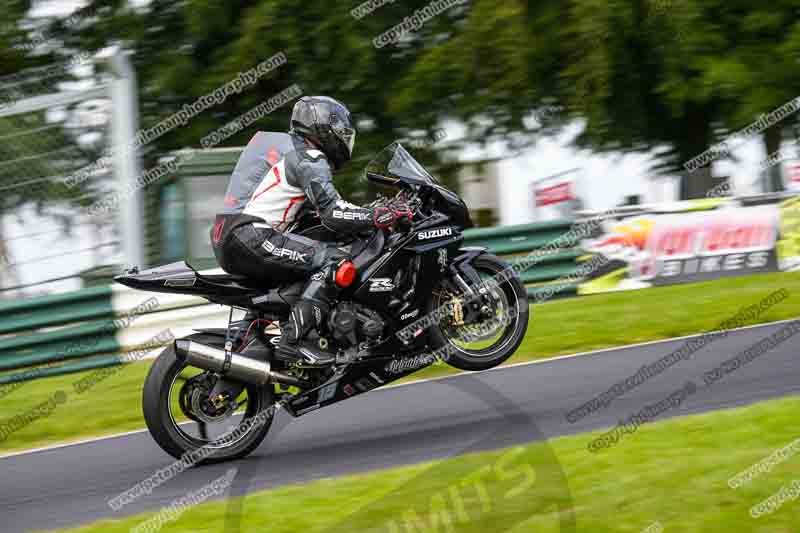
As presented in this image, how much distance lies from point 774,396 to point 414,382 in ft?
9.04

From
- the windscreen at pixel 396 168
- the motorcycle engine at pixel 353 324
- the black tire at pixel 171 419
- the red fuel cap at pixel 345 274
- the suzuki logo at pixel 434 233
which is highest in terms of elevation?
the windscreen at pixel 396 168

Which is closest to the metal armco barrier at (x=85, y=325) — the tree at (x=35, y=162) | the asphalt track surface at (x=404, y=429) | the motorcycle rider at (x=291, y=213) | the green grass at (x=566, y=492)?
the tree at (x=35, y=162)

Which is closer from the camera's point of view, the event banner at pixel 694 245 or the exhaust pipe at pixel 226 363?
the exhaust pipe at pixel 226 363

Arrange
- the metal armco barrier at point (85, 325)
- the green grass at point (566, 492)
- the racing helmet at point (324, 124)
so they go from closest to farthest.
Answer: the green grass at point (566, 492)
the racing helmet at point (324, 124)
the metal armco barrier at point (85, 325)

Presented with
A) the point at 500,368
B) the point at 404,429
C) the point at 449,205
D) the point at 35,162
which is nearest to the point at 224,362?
the point at 404,429

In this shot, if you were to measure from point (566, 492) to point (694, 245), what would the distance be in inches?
311

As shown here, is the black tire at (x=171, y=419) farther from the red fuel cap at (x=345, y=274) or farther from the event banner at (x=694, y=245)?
the event banner at (x=694, y=245)

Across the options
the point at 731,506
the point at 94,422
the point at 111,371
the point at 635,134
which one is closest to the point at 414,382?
the point at 94,422

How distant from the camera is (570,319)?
10688 millimetres

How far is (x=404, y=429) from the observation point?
7.25m

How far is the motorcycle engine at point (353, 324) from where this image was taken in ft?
22.8

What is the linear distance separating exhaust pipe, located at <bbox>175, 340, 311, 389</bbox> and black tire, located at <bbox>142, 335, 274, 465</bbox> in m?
0.09

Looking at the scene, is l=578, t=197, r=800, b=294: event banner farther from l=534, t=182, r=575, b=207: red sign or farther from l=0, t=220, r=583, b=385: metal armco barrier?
l=0, t=220, r=583, b=385: metal armco barrier

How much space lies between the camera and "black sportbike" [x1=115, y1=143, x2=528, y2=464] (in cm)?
665
